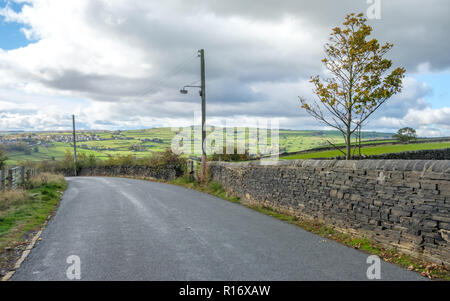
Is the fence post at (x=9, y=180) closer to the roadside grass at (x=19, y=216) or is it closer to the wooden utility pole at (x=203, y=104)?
the roadside grass at (x=19, y=216)

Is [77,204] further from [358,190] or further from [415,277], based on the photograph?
[415,277]

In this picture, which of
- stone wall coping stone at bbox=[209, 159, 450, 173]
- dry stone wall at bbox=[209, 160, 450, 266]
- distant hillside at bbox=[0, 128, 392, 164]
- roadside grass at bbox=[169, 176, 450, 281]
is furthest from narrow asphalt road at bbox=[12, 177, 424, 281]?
distant hillside at bbox=[0, 128, 392, 164]

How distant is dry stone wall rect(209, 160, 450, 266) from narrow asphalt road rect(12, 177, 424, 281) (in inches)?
31.7

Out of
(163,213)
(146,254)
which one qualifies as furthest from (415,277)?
(163,213)

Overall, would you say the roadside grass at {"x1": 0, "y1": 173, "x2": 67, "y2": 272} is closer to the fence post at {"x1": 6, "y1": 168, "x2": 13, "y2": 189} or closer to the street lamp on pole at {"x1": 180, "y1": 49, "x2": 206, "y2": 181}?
the fence post at {"x1": 6, "y1": 168, "x2": 13, "y2": 189}

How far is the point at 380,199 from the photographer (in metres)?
7.06

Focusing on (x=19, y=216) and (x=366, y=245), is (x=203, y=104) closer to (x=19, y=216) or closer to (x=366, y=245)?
(x=19, y=216)

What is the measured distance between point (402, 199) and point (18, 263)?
758cm

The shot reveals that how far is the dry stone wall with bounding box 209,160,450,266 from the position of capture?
5801 mm

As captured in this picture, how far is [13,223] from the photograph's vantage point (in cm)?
934

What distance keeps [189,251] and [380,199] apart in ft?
14.3

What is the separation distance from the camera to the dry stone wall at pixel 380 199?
5.80 m

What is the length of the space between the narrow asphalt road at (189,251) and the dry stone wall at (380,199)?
0.80 meters

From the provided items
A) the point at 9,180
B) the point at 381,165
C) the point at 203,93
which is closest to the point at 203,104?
the point at 203,93
